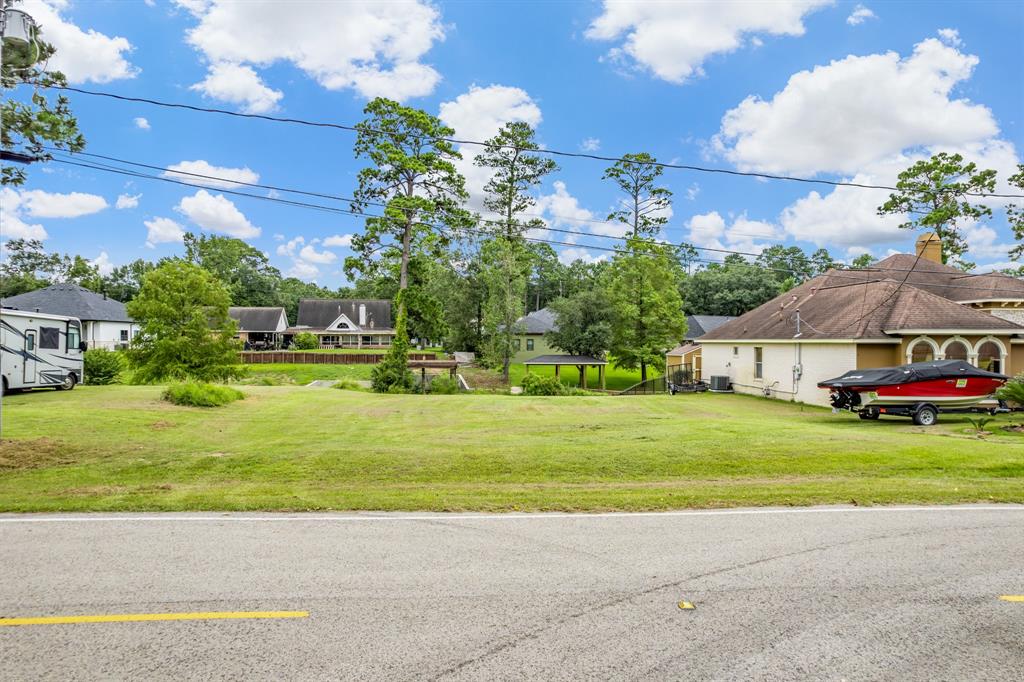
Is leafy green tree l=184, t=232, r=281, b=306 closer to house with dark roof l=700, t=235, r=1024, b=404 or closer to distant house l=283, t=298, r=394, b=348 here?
distant house l=283, t=298, r=394, b=348

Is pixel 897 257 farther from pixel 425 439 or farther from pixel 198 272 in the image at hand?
pixel 198 272

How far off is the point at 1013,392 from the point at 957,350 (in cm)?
597

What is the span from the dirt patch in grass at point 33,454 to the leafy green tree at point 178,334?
16193 mm

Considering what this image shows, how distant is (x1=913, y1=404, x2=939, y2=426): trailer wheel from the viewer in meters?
17.6

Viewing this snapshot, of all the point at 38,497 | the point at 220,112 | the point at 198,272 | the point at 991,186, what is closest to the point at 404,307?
the point at 198,272

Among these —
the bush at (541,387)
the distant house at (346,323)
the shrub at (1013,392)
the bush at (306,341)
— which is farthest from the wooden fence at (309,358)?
the shrub at (1013,392)

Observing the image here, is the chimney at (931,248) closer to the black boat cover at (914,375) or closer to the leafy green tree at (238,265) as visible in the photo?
the black boat cover at (914,375)

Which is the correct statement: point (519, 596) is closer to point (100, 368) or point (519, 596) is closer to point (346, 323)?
point (100, 368)

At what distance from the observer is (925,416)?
17625 mm

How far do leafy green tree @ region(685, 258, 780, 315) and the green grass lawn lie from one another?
2100 inches

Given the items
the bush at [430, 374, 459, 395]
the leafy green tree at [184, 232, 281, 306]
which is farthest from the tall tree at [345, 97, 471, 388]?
the leafy green tree at [184, 232, 281, 306]

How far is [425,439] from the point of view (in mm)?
13805

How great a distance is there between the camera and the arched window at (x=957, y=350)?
22.5 m

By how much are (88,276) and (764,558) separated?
3854 inches
